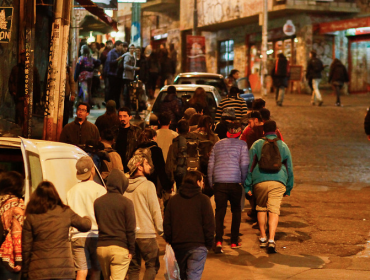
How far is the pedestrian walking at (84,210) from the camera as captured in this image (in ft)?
18.6

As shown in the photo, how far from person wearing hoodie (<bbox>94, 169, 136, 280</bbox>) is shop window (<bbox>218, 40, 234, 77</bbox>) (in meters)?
31.1

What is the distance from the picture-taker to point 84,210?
226 inches

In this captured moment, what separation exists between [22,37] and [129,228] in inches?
292

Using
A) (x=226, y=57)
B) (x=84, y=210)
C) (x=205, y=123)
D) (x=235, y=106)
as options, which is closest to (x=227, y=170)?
(x=205, y=123)

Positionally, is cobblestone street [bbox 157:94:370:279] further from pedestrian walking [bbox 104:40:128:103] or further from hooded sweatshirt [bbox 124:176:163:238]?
pedestrian walking [bbox 104:40:128:103]

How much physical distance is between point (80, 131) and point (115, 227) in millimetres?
4219

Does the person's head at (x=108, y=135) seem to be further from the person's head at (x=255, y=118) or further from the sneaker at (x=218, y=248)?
the person's head at (x=255, y=118)

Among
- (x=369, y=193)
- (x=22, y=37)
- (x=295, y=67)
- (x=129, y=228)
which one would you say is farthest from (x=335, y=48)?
(x=129, y=228)

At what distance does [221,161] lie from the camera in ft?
27.5

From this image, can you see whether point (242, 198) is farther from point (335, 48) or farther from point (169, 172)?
point (335, 48)

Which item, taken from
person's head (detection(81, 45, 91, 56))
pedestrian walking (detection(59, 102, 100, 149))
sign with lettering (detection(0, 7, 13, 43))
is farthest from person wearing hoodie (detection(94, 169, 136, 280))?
person's head (detection(81, 45, 91, 56))

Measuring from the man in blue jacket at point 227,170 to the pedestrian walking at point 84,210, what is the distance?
9.33 feet

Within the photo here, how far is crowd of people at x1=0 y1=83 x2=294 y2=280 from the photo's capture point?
501cm

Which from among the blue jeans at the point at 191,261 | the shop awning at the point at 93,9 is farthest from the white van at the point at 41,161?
the shop awning at the point at 93,9
